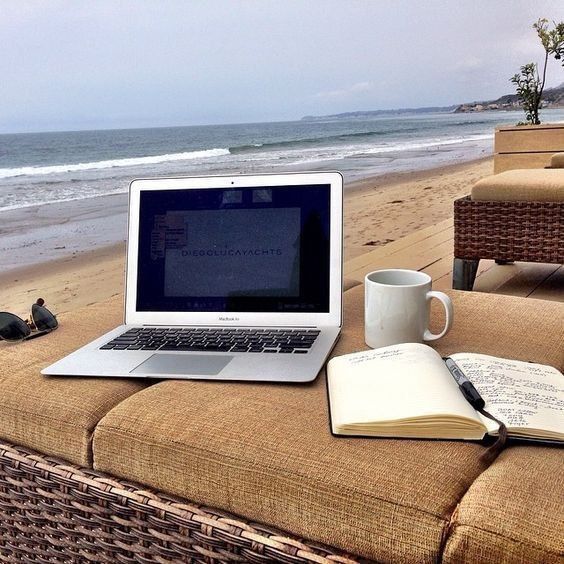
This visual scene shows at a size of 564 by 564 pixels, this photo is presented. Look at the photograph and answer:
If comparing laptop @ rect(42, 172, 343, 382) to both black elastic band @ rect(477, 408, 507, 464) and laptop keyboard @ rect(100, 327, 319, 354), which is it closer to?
laptop keyboard @ rect(100, 327, 319, 354)

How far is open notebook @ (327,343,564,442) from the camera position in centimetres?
64

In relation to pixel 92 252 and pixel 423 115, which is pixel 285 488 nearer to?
pixel 92 252

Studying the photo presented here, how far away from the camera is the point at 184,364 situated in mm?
863

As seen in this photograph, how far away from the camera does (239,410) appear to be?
0.73m

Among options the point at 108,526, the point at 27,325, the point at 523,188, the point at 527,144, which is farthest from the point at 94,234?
the point at 108,526

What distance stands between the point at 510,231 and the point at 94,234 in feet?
10.3

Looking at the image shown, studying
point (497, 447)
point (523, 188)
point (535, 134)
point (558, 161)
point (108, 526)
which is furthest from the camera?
point (535, 134)

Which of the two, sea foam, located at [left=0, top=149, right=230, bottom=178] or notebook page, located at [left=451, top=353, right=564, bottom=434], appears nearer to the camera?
notebook page, located at [left=451, top=353, right=564, bottom=434]

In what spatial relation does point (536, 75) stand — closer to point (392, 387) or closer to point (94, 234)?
point (94, 234)

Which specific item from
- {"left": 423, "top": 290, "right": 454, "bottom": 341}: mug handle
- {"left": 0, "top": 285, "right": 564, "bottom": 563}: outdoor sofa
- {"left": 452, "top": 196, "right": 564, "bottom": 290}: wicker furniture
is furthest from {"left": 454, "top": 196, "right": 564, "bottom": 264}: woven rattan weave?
{"left": 423, "top": 290, "right": 454, "bottom": 341}: mug handle

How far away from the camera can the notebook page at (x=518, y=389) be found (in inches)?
26.0

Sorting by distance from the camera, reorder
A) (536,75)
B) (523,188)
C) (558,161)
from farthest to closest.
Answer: (536,75) < (558,161) < (523,188)

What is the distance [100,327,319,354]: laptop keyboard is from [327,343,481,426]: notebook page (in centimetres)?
11

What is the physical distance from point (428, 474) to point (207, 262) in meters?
0.54
